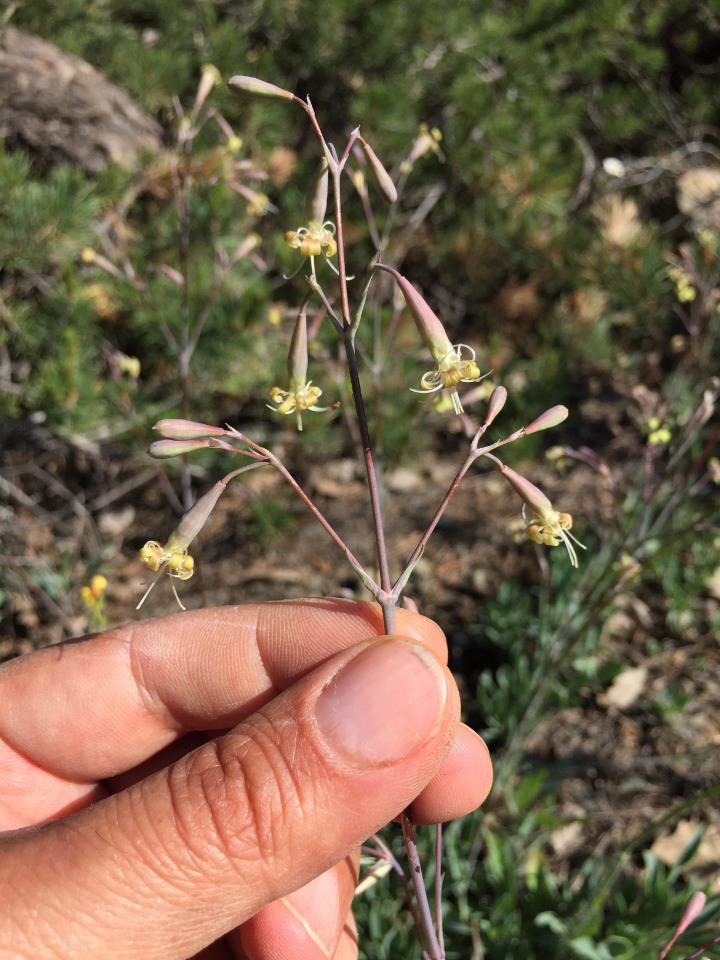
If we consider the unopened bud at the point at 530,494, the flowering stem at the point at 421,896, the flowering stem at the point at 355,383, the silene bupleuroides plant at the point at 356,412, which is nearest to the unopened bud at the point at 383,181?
the silene bupleuroides plant at the point at 356,412

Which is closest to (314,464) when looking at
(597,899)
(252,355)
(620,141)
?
(252,355)

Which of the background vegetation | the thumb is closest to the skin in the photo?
the thumb

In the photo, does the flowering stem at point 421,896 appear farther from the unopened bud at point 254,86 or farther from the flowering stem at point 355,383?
the unopened bud at point 254,86

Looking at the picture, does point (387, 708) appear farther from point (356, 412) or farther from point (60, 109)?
point (60, 109)

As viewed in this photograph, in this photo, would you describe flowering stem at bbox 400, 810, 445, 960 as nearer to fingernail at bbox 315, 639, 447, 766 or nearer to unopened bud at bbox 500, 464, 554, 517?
fingernail at bbox 315, 639, 447, 766

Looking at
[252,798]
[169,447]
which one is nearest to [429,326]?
[169,447]

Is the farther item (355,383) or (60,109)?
(60,109)
